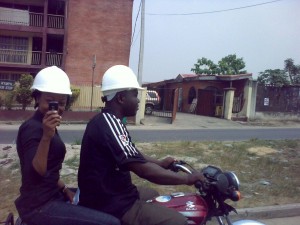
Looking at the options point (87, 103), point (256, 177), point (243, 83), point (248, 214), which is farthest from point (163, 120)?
point (248, 214)

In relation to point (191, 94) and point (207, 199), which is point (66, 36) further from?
point (207, 199)

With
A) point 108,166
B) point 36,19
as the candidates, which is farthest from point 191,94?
point 108,166

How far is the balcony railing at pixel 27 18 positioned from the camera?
2623cm

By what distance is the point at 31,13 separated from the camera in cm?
2672

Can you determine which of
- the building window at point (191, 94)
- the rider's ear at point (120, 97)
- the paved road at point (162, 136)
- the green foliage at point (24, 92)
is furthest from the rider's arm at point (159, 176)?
the building window at point (191, 94)

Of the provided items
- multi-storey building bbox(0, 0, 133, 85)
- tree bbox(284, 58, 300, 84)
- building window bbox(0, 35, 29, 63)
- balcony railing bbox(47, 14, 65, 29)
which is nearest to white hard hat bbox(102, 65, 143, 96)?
multi-storey building bbox(0, 0, 133, 85)

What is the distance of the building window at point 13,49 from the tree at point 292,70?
82.6 ft

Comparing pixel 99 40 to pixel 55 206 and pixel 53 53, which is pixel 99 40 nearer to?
pixel 53 53

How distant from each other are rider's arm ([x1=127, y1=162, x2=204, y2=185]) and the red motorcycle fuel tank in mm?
144

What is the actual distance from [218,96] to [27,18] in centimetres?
1522

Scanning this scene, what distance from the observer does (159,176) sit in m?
2.44

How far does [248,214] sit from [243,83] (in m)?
24.2

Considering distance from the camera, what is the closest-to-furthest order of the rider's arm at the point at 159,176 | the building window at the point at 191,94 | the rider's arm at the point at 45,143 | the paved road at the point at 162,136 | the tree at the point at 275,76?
the rider's arm at the point at 45,143, the rider's arm at the point at 159,176, the paved road at the point at 162,136, the building window at the point at 191,94, the tree at the point at 275,76

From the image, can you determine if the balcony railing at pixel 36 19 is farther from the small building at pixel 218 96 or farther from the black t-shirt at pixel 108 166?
the black t-shirt at pixel 108 166
